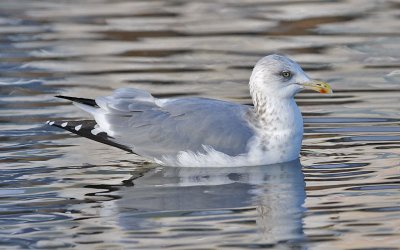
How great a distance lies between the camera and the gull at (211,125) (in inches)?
403

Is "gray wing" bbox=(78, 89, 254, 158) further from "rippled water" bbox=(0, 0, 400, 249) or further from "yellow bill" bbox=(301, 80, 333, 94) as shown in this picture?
"yellow bill" bbox=(301, 80, 333, 94)

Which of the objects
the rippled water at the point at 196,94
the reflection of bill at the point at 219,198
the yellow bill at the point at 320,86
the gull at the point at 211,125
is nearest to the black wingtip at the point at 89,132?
the gull at the point at 211,125

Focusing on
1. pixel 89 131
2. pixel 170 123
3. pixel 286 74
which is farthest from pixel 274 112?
pixel 89 131

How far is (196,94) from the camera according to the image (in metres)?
13.3

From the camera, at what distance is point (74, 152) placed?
1101cm

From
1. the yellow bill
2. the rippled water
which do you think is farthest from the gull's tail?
the yellow bill

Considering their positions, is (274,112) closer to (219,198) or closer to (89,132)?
(219,198)

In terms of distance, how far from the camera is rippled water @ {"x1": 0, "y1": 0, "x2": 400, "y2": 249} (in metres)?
8.34

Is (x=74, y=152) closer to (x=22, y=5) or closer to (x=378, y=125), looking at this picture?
(x=378, y=125)

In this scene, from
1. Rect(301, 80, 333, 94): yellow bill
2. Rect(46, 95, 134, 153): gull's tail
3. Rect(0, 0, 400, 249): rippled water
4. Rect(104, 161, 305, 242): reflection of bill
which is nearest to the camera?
Rect(0, 0, 400, 249): rippled water

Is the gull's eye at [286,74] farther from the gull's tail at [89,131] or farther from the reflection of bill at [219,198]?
the gull's tail at [89,131]

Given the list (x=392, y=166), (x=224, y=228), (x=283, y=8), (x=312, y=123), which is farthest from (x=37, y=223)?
(x=283, y=8)

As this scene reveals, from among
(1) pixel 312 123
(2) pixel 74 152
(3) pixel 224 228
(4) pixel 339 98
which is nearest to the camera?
(3) pixel 224 228

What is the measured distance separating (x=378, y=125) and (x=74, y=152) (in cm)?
276
